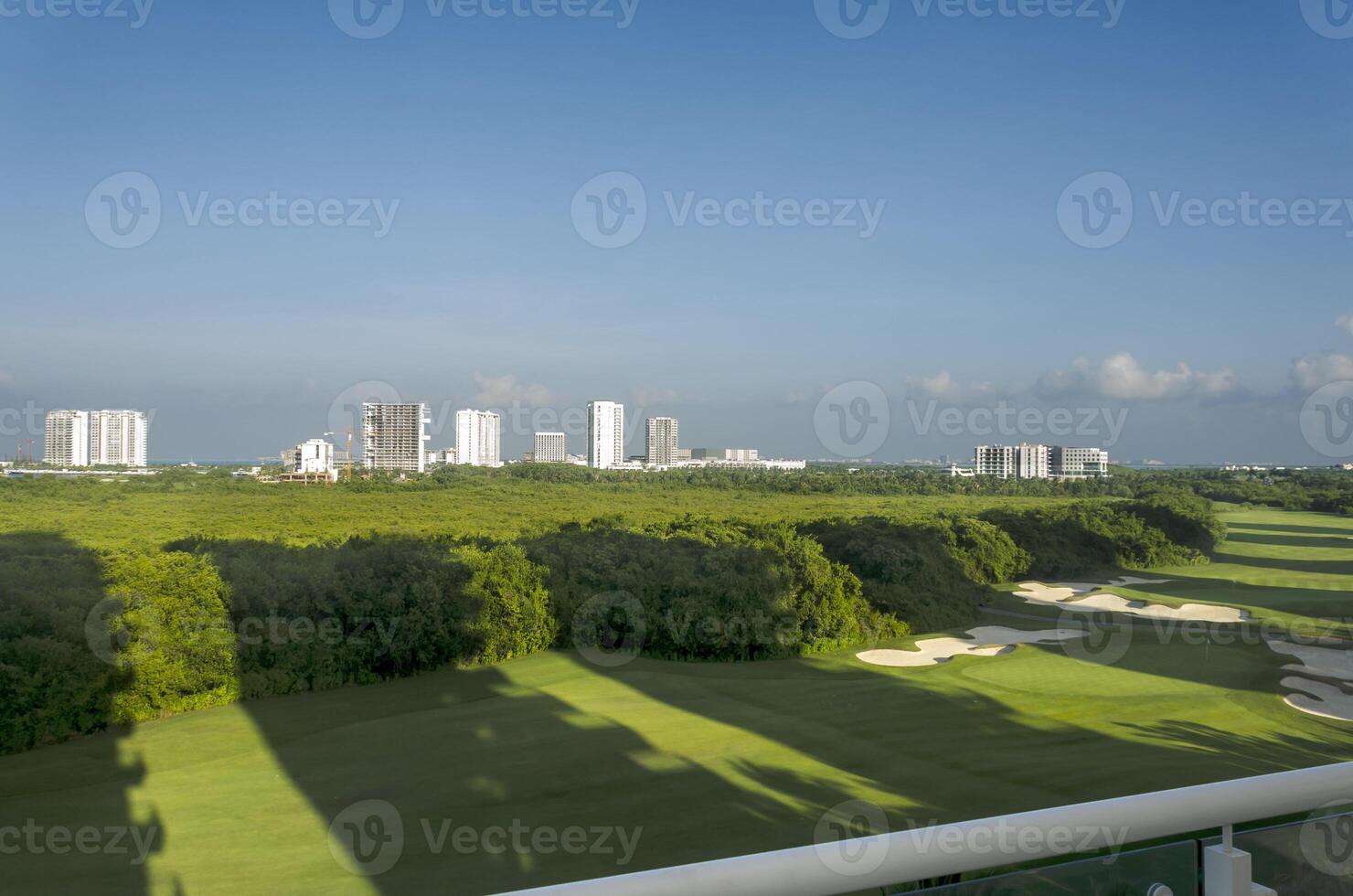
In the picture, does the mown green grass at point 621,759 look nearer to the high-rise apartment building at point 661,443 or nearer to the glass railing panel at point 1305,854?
the glass railing panel at point 1305,854

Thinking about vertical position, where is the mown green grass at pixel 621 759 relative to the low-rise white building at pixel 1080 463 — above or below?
below

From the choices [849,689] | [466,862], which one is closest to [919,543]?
[849,689]

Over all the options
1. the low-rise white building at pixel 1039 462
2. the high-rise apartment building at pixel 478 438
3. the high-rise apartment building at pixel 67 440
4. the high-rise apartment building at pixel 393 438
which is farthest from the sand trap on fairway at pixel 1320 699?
the high-rise apartment building at pixel 67 440

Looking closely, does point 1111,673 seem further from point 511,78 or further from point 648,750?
point 511,78

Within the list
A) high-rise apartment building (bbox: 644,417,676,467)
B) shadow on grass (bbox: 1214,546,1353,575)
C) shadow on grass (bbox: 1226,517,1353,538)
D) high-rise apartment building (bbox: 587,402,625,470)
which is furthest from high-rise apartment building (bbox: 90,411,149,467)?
shadow on grass (bbox: 1226,517,1353,538)

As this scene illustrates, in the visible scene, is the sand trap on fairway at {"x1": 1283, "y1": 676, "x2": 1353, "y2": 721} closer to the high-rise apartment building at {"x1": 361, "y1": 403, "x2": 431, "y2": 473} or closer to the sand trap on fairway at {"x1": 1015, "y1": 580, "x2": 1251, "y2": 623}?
the sand trap on fairway at {"x1": 1015, "y1": 580, "x2": 1251, "y2": 623}

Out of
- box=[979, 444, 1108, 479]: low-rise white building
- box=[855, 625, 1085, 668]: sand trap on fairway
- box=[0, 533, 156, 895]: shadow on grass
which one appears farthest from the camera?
box=[979, 444, 1108, 479]: low-rise white building

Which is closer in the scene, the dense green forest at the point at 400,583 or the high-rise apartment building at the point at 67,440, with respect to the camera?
the dense green forest at the point at 400,583
